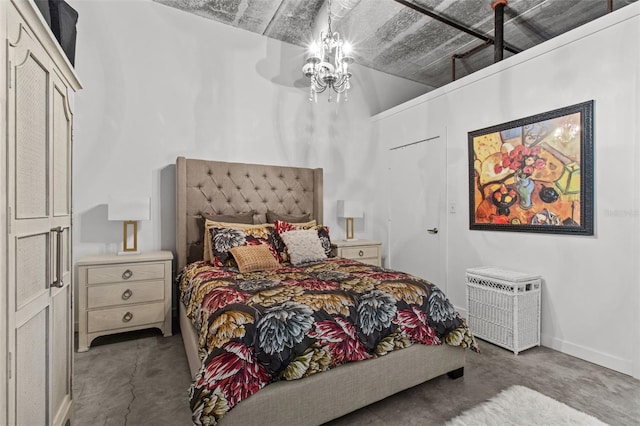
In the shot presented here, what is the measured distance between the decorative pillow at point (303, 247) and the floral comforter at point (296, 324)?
0.47 metres

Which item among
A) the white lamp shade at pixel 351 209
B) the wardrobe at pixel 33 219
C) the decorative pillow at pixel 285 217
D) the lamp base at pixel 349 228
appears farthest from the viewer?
the lamp base at pixel 349 228

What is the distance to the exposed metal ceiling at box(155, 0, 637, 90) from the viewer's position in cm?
321

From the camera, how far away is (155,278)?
2.87m

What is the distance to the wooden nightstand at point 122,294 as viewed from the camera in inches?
103

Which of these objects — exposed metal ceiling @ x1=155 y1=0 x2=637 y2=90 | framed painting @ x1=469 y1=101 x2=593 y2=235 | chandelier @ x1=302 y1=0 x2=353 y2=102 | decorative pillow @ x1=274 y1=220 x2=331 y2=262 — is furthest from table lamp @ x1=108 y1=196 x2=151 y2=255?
framed painting @ x1=469 y1=101 x2=593 y2=235

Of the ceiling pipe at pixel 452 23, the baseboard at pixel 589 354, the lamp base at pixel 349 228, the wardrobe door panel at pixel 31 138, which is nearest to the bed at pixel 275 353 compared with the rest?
the lamp base at pixel 349 228

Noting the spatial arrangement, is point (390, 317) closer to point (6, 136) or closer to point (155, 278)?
point (6, 136)

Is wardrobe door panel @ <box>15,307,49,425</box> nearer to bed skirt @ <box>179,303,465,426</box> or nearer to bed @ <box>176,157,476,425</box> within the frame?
bed @ <box>176,157,476,425</box>

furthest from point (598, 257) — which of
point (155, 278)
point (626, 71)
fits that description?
point (155, 278)

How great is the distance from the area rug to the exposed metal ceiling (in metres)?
3.32

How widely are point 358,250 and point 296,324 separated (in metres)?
2.32

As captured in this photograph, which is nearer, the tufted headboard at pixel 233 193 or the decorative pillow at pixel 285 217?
the tufted headboard at pixel 233 193

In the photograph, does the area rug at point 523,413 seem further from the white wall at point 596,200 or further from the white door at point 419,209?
the white door at point 419,209

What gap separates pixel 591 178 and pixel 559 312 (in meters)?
1.09
